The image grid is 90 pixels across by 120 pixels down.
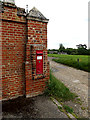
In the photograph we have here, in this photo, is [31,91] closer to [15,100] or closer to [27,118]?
[15,100]

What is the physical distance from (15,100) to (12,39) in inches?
82.2

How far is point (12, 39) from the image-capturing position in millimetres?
3525

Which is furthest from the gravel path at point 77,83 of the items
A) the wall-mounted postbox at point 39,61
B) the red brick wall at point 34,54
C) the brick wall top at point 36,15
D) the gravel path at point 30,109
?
the brick wall top at point 36,15

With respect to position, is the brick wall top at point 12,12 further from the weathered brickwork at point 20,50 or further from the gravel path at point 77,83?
the gravel path at point 77,83

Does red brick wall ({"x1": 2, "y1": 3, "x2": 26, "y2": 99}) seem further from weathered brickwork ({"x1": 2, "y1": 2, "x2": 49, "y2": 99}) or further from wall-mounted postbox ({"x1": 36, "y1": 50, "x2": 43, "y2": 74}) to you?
wall-mounted postbox ({"x1": 36, "y1": 50, "x2": 43, "y2": 74})

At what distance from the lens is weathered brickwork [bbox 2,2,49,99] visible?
344cm

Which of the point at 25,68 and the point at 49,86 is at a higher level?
the point at 25,68

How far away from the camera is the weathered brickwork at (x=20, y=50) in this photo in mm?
3439

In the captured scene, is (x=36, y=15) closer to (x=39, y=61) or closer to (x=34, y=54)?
(x=34, y=54)

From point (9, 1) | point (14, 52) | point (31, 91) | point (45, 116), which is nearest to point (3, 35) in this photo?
point (14, 52)

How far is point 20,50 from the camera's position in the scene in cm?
370

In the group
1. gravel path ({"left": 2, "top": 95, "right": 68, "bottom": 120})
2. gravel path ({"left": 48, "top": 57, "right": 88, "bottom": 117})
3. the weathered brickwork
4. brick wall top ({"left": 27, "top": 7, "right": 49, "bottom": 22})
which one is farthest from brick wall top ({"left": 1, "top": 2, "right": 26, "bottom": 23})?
gravel path ({"left": 48, "top": 57, "right": 88, "bottom": 117})

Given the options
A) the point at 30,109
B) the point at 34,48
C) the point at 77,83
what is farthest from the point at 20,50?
the point at 77,83

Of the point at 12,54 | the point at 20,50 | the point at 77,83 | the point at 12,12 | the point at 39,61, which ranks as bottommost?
the point at 77,83
